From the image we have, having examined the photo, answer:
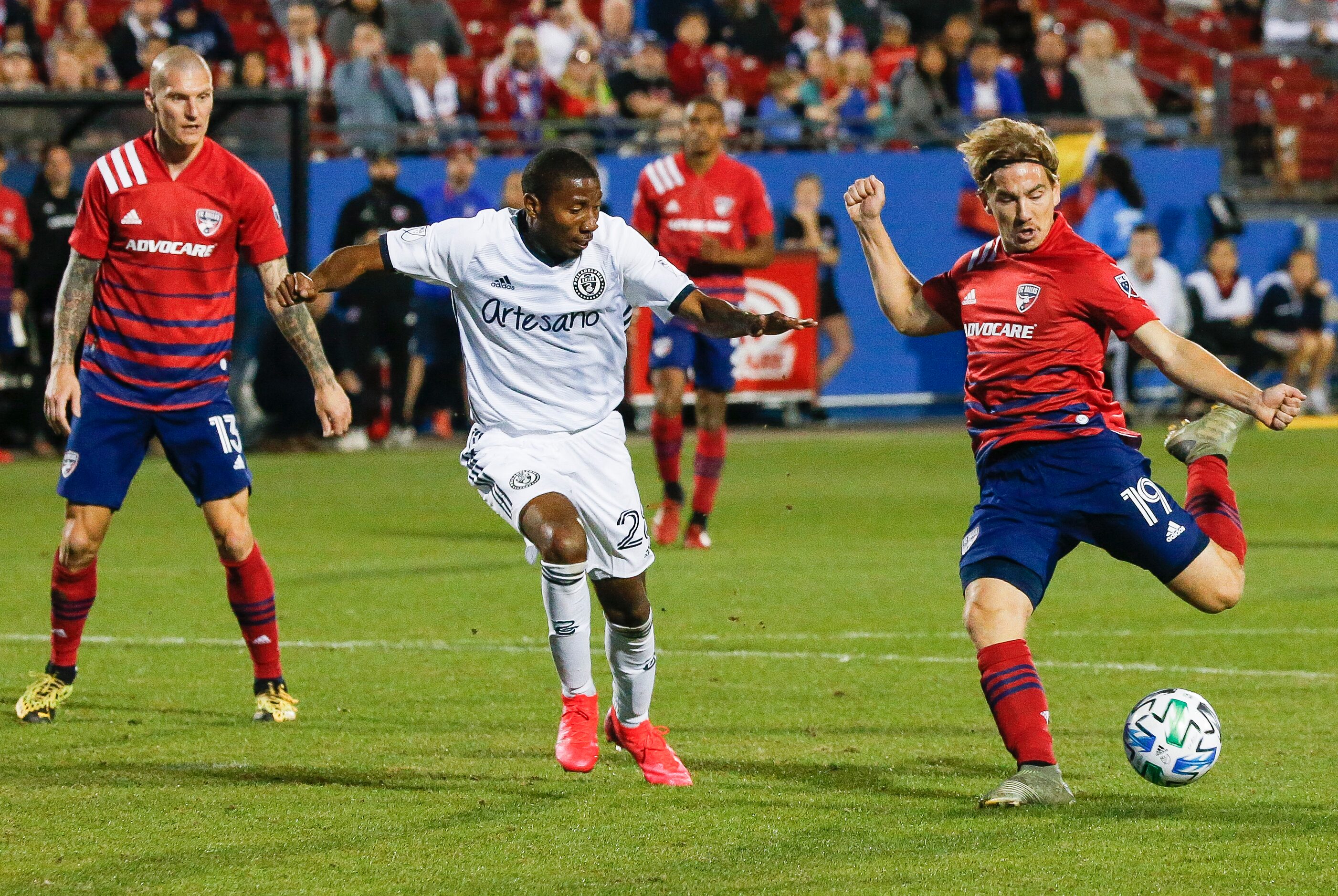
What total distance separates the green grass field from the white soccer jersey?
1.16 m

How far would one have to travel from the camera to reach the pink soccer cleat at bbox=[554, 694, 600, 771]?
5.96 metres

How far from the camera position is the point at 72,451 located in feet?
23.3

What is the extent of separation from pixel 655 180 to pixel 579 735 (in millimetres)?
6783

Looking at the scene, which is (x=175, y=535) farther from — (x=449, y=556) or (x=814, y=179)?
(x=814, y=179)

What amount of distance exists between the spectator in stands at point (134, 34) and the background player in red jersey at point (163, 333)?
12.6 m

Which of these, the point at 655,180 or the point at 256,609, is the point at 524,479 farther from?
the point at 655,180

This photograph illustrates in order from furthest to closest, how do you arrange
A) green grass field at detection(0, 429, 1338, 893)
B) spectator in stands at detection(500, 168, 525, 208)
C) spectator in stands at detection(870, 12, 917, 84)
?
spectator in stands at detection(870, 12, 917, 84)
spectator in stands at detection(500, 168, 525, 208)
green grass field at detection(0, 429, 1338, 893)

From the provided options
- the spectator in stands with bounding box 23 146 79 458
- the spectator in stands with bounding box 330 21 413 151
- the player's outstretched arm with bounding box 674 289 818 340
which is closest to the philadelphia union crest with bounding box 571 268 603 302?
the player's outstretched arm with bounding box 674 289 818 340

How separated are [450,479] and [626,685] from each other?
10.2 m

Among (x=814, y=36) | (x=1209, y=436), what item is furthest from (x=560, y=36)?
(x=1209, y=436)

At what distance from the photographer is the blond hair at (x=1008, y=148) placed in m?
5.72

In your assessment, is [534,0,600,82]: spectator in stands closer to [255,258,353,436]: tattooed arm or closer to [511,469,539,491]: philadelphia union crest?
[255,258,353,436]: tattooed arm

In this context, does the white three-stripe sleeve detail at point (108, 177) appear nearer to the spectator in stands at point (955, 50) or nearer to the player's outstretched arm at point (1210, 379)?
the player's outstretched arm at point (1210, 379)

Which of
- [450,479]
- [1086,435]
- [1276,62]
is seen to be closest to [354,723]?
[1086,435]
